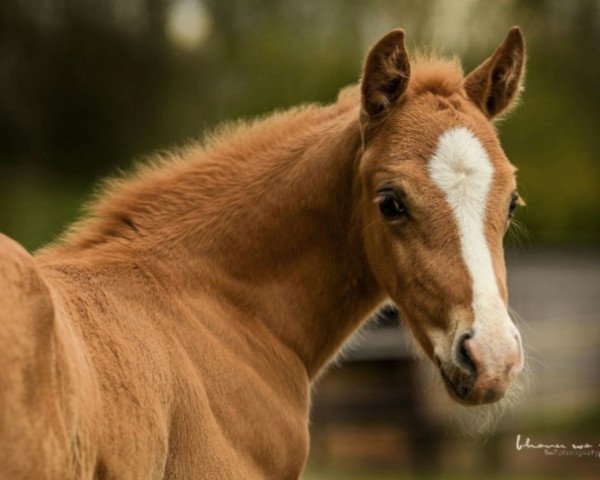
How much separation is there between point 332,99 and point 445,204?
18.2ft

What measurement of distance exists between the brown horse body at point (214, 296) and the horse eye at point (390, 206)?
170mm

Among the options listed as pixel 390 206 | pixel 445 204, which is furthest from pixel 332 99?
pixel 445 204

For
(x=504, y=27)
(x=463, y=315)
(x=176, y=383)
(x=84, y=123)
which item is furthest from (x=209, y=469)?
(x=504, y=27)

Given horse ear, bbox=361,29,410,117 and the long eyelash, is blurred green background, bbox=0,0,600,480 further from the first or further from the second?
horse ear, bbox=361,29,410,117

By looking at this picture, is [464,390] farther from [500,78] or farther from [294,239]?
[500,78]

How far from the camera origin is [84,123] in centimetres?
803

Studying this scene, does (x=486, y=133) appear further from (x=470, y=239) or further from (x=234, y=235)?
(x=234, y=235)

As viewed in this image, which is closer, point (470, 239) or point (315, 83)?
point (470, 239)

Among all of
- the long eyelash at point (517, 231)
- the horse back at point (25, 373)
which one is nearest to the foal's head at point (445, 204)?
the long eyelash at point (517, 231)

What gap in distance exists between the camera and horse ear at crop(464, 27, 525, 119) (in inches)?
168

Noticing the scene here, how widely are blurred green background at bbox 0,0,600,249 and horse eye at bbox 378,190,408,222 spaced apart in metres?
3.71

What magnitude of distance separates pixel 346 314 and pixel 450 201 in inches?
37.4

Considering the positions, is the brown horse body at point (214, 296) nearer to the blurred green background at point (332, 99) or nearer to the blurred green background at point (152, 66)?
the blurred green background at point (332, 99)

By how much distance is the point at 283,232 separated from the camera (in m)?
4.33
